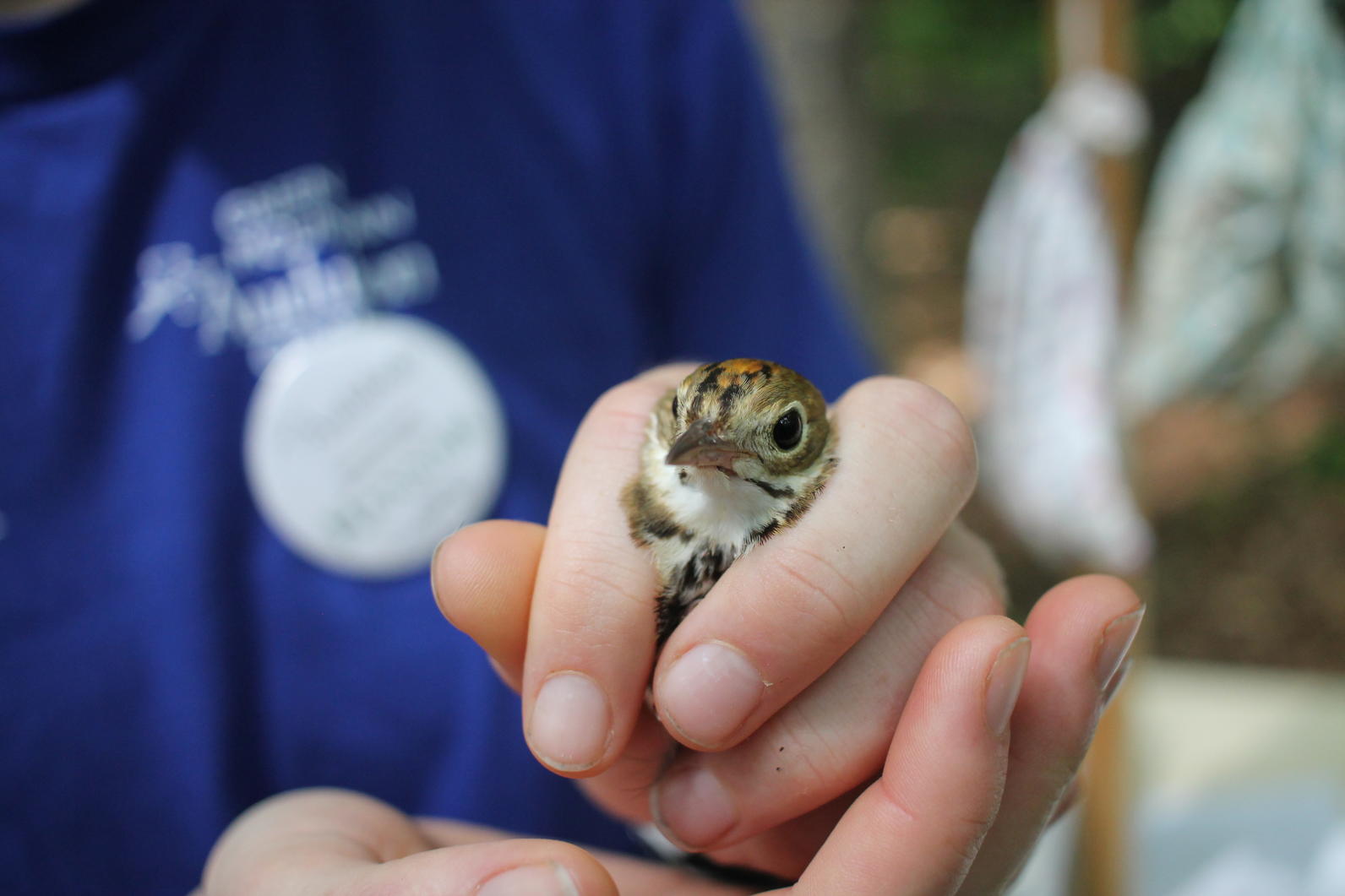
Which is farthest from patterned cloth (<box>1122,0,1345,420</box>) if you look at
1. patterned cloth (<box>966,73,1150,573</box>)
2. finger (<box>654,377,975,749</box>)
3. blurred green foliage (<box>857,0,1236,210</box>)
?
blurred green foliage (<box>857,0,1236,210</box>)

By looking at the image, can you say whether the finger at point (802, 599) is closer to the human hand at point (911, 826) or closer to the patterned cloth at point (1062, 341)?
the human hand at point (911, 826)

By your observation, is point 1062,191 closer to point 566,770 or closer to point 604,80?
point 604,80

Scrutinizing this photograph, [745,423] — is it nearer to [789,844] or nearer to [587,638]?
[587,638]

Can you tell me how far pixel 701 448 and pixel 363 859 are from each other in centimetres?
88

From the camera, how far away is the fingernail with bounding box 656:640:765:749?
1444mm

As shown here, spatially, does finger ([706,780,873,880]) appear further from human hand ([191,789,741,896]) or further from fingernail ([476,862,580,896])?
fingernail ([476,862,580,896])

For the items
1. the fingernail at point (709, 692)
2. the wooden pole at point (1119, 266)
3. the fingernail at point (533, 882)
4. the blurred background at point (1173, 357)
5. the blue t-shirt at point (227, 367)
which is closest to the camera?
the fingernail at point (533, 882)

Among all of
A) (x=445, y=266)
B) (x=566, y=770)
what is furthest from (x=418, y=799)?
(x=445, y=266)

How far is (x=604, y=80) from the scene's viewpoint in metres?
2.92

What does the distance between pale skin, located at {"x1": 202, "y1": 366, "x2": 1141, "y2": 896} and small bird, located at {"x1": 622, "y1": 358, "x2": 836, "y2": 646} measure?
85 millimetres

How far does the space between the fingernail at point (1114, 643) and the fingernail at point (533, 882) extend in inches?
33.2

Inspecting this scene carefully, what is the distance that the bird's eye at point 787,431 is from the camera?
1.68 metres

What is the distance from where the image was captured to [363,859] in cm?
154

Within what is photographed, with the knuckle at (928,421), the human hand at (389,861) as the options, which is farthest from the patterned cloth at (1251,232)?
the human hand at (389,861)
